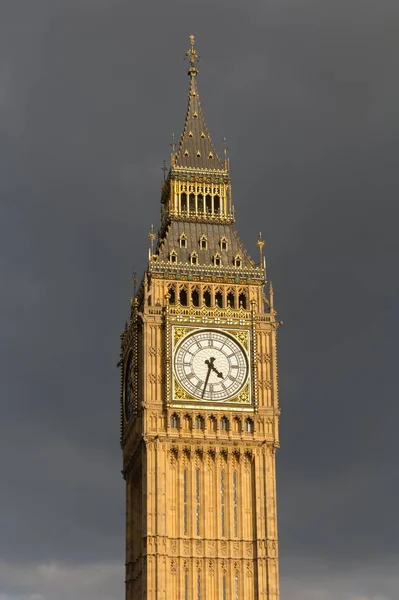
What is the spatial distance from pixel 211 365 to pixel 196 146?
16.6 meters

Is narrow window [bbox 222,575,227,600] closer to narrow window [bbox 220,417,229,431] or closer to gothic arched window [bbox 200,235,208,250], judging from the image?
narrow window [bbox 220,417,229,431]

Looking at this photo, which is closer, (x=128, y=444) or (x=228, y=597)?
(x=228, y=597)

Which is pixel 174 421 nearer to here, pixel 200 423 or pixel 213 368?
pixel 200 423

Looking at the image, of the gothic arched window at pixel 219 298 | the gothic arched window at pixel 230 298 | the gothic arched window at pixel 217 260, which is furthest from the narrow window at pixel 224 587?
the gothic arched window at pixel 217 260

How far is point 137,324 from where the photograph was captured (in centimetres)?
8650

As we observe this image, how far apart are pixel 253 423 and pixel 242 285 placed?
8.78 meters

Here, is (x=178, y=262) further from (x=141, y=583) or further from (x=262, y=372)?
(x=141, y=583)

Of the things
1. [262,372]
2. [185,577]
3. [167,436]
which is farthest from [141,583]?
[262,372]

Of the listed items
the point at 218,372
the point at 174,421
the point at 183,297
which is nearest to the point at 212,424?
the point at 174,421

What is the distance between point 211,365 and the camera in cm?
8394

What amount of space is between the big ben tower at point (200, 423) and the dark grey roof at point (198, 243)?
9 centimetres

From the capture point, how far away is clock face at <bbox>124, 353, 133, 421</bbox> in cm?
8696

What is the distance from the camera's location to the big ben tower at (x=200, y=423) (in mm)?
80312

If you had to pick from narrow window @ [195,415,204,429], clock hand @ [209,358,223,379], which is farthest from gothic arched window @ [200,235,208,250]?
narrow window @ [195,415,204,429]
